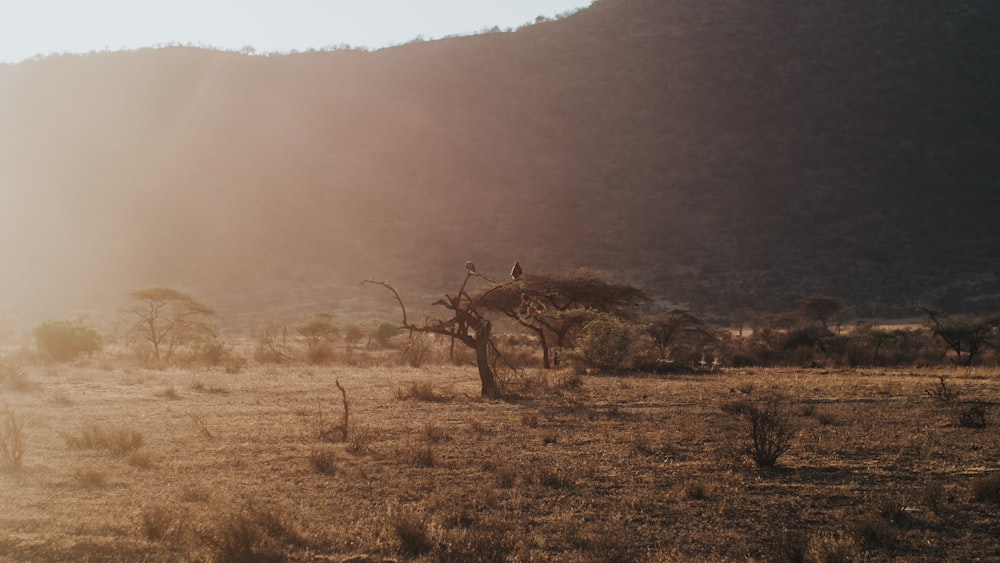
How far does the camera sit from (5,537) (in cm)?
627

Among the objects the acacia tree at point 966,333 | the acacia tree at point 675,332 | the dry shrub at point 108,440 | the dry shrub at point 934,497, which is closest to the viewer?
the dry shrub at point 934,497

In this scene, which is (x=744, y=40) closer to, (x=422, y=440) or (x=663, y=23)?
(x=663, y=23)

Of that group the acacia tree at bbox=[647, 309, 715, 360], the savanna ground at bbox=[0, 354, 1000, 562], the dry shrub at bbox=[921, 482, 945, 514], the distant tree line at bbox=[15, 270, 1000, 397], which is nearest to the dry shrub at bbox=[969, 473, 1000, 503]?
the savanna ground at bbox=[0, 354, 1000, 562]

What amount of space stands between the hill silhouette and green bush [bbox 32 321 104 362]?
105 feet

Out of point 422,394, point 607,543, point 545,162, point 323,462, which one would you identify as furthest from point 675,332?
point 545,162

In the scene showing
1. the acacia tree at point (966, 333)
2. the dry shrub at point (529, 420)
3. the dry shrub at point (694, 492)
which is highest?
the acacia tree at point (966, 333)

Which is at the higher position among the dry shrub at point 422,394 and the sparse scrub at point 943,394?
the sparse scrub at point 943,394

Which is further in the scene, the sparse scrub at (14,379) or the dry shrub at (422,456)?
the sparse scrub at (14,379)

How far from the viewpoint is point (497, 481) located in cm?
851

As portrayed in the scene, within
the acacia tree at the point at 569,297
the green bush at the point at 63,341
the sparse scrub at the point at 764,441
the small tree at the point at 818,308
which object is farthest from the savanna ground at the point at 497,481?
the small tree at the point at 818,308

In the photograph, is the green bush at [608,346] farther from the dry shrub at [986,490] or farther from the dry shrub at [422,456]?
the dry shrub at [986,490]

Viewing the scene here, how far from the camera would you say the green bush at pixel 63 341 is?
27.4 meters

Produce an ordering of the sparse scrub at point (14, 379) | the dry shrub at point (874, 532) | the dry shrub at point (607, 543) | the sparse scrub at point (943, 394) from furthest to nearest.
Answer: the sparse scrub at point (14, 379)
the sparse scrub at point (943, 394)
the dry shrub at point (874, 532)
the dry shrub at point (607, 543)

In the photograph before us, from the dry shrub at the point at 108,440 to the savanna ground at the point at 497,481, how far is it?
0.10ft
